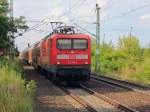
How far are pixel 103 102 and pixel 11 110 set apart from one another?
A: 9065mm

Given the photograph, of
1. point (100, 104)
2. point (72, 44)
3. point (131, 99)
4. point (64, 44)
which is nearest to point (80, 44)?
point (72, 44)

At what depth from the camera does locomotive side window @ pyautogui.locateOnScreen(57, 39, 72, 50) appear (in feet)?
88.3

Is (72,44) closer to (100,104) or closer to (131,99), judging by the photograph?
(131,99)

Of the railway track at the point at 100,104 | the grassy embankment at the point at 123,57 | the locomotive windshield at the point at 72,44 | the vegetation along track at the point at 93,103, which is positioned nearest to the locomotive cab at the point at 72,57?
the locomotive windshield at the point at 72,44

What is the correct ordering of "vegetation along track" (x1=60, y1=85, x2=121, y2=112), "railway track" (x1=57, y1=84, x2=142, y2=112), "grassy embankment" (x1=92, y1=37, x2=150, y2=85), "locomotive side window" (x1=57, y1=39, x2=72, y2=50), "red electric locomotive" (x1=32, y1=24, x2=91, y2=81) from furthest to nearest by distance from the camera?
"grassy embankment" (x1=92, y1=37, x2=150, y2=85) → "locomotive side window" (x1=57, y1=39, x2=72, y2=50) → "red electric locomotive" (x1=32, y1=24, x2=91, y2=81) → "vegetation along track" (x1=60, y1=85, x2=121, y2=112) → "railway track" (x1=57, y1=84, x2=142, y2=112)

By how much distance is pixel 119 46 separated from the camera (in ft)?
229

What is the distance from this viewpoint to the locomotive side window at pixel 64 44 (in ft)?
88.3

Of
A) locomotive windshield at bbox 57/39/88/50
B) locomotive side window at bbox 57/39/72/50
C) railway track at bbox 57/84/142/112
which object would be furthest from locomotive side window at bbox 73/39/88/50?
railway track at bbox 57/84/142/112

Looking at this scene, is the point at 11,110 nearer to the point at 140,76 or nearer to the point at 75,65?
the point at 75,65

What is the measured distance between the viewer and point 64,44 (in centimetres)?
2698

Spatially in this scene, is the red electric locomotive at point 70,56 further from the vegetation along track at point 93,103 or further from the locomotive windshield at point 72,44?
the vegetation along track at point 93,103

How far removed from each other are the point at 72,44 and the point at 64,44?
44cm

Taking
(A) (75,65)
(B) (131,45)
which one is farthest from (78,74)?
(B) (131,45)

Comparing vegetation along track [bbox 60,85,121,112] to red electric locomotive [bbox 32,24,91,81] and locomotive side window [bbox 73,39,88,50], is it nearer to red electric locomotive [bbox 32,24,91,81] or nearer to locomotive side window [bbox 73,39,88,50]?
red electric locomotive [bbox 32,24,91,81]
